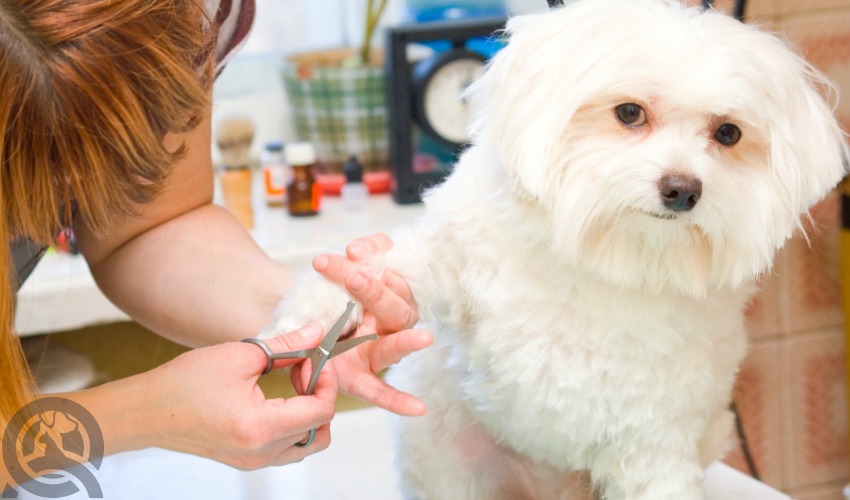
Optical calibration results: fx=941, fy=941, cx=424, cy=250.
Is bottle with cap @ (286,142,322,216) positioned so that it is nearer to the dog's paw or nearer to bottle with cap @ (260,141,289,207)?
bottle with cap @ (260,141,289,207)

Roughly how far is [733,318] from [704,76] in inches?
9.5

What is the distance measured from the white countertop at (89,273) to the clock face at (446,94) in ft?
0.52

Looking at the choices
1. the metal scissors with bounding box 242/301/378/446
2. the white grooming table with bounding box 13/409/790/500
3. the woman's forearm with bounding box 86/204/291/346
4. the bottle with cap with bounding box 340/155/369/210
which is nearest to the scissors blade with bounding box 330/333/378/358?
the metal scissors with bounding box 242/301/378/446

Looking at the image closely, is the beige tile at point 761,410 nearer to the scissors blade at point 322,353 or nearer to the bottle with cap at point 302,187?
the bottle with cap at point 302,187

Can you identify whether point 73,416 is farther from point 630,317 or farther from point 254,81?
point 254,81

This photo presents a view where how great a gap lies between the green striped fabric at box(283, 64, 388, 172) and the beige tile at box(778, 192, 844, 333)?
0.75 m

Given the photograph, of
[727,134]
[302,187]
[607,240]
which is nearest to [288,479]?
[607,240]

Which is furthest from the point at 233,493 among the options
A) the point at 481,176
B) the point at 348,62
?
the point at 348,62

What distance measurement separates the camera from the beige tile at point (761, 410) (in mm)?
1516

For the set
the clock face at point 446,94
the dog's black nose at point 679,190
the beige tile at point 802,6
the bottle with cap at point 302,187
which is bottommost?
the bottle with cap at point 302,187

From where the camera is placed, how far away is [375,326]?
2.67ft

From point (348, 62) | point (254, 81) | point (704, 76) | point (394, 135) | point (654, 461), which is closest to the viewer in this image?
point (704, 76)

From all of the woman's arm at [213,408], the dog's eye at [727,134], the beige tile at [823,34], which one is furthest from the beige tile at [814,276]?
the woman's arm at [213,408]

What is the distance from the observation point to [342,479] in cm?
100
